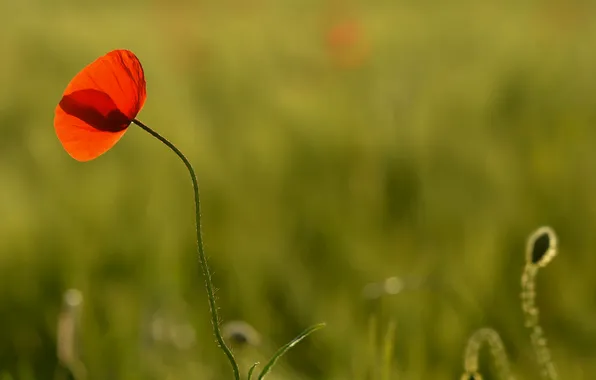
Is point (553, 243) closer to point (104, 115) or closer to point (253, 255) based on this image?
point (104, 115)

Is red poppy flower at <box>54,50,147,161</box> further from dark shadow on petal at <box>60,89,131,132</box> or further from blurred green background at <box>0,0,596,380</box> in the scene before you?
blurred green background at <box>0,0,596,380</box>

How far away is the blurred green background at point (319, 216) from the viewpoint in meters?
1.02

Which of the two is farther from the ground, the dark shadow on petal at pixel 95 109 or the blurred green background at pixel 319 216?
the dark shadow on petal at pixel 95 109

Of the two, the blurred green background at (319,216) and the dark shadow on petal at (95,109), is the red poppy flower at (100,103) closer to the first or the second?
the dark shadow on petal at (95,109)

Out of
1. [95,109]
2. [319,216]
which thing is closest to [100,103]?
[95,109]

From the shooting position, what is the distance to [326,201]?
4.72 feet

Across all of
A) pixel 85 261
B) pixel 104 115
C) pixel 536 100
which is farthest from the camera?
pixel 536 100

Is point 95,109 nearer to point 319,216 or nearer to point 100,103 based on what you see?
point 100,103

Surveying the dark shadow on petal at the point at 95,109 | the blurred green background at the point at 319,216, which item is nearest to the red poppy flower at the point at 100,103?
the dark shadow on petal at the point at 95,109

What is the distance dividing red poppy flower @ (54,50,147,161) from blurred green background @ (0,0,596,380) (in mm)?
304

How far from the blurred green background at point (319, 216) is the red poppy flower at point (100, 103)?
304 mm

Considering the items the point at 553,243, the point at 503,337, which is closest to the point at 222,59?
the point at 503,337

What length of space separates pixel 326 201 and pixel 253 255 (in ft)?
0.76

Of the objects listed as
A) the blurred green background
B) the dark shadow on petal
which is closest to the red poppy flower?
the dark shadow on petal
